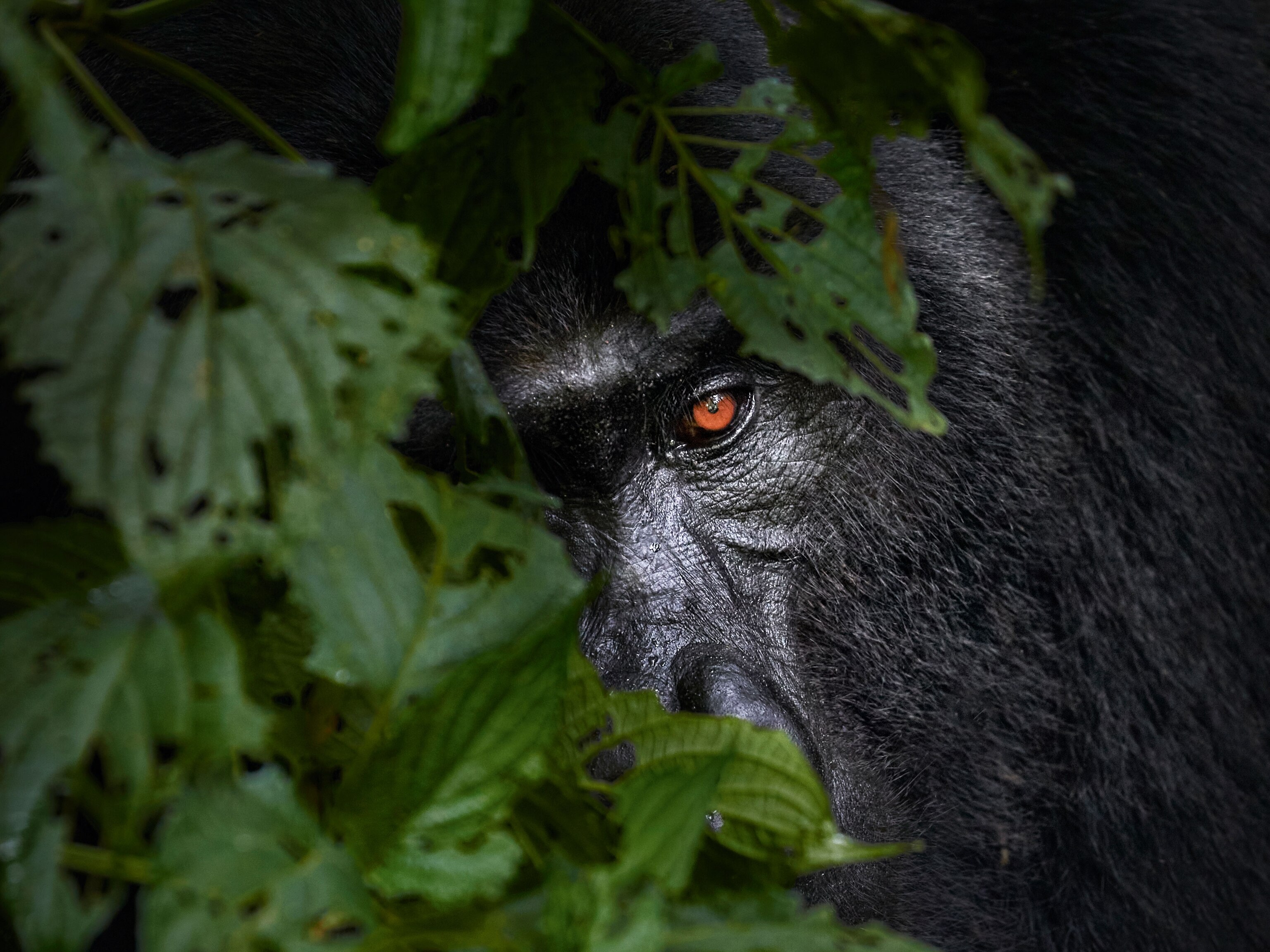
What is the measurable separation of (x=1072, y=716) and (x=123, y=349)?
1.40 meters

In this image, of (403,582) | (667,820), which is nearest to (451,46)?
(403,582)

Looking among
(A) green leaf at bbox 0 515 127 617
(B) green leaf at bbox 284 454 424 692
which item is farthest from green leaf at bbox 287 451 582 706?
(A) green leaf at bbox 0 515 127 617

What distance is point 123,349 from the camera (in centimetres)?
44

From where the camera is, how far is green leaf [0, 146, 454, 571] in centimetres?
43

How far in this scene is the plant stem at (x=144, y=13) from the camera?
0.56 m

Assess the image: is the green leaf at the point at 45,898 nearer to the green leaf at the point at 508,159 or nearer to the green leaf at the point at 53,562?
the green leaf at the point at 53,562

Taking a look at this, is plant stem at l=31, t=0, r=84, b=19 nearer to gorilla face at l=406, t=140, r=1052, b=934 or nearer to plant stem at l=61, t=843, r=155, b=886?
plant stem at l=61, t=843, r=155, b=886

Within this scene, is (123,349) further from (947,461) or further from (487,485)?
(947,461)

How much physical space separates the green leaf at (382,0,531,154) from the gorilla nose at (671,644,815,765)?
0.88 meters

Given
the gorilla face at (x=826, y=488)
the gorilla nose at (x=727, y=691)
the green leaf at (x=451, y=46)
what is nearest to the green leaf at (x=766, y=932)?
the green leaf at (x=451, y=46)

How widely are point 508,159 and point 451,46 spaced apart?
0.14 m

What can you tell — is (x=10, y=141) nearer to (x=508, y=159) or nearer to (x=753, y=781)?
(x=508, y=159)

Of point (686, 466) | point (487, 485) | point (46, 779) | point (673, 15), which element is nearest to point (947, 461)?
point (686, 466)

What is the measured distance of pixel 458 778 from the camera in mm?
543
